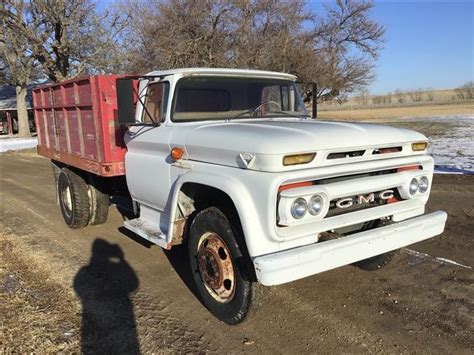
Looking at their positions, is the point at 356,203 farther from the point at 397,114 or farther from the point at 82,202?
the point at 397,114

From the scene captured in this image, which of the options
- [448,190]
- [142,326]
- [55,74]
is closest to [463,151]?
[448,190]

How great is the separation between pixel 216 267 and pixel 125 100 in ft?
6.12

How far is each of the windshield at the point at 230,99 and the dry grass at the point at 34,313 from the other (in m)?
2.10

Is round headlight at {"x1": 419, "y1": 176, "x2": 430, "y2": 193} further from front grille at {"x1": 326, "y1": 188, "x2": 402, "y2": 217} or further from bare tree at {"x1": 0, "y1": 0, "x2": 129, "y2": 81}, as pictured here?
bare tree at {"x1": 0, "y1": 0, "x2": 129, "y2": 81}

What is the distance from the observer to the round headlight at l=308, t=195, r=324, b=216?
10.9 feet

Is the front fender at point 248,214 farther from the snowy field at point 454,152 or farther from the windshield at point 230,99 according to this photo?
the snowy field at point 454,152

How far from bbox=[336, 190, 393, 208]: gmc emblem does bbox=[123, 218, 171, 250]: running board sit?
1667mm

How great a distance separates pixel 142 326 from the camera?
389 centimetres

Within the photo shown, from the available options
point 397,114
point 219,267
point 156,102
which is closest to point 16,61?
point 156,102

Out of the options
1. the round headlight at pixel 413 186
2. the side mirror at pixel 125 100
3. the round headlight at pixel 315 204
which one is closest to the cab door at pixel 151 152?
the side mirror at pixel 125 100

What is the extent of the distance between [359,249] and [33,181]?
1062 cm

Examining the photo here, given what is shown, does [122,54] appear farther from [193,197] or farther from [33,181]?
[193,197]

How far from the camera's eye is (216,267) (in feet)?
12.7

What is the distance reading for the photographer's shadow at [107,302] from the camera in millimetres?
3652
